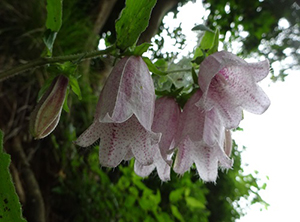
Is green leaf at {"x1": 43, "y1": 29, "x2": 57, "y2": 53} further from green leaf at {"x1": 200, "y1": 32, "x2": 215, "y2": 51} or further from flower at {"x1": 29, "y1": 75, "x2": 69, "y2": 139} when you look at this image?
green leaf at {"x1": 200, "y1": 32, "x2": 215, "y2": 51}

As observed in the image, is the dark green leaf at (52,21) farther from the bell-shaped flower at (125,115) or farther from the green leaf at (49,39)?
the bell-shaped flower at (125,115)

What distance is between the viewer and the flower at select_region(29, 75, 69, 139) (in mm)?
442

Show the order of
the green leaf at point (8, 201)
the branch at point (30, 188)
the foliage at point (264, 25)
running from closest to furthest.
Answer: the green leaf at point (8, 201)
the branch at point (30, 188)
the foliage at point (264, 25)

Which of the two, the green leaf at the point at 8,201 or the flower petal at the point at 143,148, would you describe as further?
the flower petal at the point at 143,148

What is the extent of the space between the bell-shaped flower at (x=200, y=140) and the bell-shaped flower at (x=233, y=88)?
17 mm

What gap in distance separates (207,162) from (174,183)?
3.10ft

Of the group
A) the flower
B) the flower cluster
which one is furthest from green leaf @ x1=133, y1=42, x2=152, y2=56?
the flower

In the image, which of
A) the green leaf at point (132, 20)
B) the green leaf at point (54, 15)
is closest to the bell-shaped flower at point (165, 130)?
the green leaf at point (132, 20)

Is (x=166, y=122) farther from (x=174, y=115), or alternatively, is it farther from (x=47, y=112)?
(x=47, y=112)

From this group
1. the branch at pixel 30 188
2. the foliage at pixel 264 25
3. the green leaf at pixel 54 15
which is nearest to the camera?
the green leaf at pixel 54 15

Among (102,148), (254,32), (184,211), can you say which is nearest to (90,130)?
(102,148)

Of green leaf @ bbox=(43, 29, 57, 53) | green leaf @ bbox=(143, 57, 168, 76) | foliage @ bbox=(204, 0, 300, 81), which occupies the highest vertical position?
foliage @ bbox=(204, 0, 300, 81)

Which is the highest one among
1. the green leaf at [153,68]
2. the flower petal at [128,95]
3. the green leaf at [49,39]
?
the green leaf at [49,39]

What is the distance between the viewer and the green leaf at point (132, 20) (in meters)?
0.41
